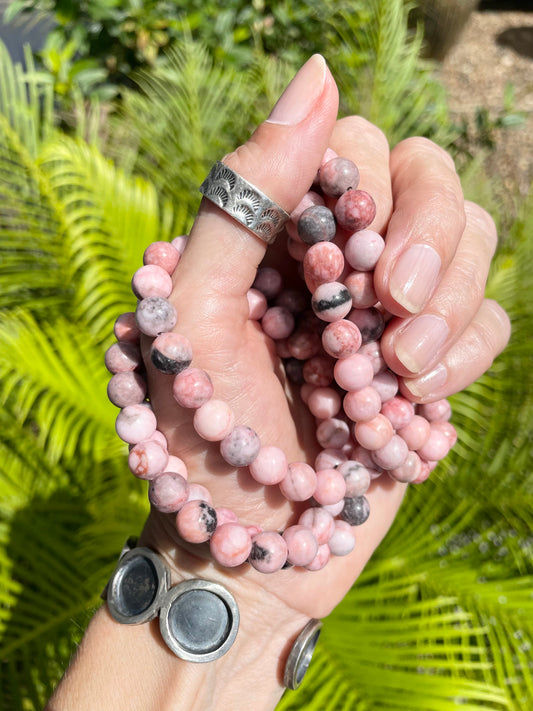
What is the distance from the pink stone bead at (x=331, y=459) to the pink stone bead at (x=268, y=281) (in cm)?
29

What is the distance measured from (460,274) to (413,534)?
0.78 metres

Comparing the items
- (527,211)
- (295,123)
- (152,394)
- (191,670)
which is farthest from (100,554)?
(527,211)

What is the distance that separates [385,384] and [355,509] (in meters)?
0.22

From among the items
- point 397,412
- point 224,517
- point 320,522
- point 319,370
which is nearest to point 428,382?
point 397,412

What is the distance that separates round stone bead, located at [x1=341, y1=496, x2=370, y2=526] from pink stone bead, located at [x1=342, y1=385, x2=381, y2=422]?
0.55 feet

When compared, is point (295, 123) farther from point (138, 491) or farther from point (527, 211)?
point (138, 491)

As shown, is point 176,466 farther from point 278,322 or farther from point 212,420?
point 278,322

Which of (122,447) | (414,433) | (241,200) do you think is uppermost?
(241,200)

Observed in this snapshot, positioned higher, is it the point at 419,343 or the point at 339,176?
the point at 339,176

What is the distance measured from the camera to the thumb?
78 cm

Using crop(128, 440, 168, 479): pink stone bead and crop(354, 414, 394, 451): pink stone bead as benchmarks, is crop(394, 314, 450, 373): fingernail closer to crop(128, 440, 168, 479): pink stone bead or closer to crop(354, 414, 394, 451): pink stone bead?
crop(354, 414, 394, 451): pink stone bead

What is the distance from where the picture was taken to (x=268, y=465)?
85 cm

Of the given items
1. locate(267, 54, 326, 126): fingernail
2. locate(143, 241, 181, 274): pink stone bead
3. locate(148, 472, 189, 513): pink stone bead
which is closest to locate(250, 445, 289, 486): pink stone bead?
locate(148, 472, 189, 513): pink stone bead

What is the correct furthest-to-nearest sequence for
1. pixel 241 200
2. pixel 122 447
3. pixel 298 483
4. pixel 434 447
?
1. pixel 122 447
2. pixel 434 447
3. pixel 298 483
4. pixel 241 200
